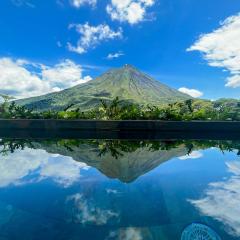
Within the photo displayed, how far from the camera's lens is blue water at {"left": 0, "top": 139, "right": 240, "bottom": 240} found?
4219 mm

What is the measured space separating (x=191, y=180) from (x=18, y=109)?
19136 millimetres

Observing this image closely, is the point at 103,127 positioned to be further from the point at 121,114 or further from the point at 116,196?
the point at 116,196

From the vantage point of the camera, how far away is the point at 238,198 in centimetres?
584

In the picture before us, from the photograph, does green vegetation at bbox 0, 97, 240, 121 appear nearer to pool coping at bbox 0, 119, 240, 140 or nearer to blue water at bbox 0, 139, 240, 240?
→ pool coping at bbox 0, 119, 240, 140


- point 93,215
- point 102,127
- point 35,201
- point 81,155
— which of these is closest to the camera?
point 93,215

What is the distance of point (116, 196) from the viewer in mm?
5770

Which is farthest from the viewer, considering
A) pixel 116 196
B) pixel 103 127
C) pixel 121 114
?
pixel 121 114

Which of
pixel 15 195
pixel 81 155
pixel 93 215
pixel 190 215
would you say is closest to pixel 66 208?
pixel 93 215

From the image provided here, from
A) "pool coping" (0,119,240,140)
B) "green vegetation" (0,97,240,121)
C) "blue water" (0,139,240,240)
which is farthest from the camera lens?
"green vegetation" (0,97,240,121)

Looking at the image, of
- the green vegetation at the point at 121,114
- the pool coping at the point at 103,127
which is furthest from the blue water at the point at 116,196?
the green vegetation at the point at 121,114

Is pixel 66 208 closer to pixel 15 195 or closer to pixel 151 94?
pixel 15 195

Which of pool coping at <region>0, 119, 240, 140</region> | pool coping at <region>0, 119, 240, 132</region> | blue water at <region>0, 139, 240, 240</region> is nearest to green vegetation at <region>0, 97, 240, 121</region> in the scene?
pool coping at <region>0, 119, 240, 140</region>

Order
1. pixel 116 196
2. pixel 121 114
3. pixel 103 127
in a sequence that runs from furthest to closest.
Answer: pixel 121 114 → pixel 103 127 → pixel 116 196

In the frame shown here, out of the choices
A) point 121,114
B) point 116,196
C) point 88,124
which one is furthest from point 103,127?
point 116,196
